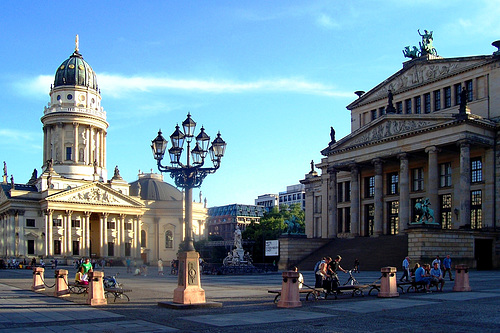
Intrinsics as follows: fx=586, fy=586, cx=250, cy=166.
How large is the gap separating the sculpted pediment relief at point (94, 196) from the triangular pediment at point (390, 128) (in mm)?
52231

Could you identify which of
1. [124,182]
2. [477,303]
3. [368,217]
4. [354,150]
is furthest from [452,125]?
[124,182]

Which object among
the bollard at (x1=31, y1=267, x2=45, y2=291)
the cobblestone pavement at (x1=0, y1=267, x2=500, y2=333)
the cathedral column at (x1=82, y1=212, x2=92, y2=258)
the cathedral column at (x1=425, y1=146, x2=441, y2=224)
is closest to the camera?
the cobblestone pavement at (x1=0, y1=267, x2=500, y2=333)

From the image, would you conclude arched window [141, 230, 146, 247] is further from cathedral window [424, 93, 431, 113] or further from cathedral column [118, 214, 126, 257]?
cathedral window [424, 93, 431, 113]

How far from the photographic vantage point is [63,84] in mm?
112938

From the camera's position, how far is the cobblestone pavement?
1680cm

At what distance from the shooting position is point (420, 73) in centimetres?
6544

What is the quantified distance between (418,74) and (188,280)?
50.6 m

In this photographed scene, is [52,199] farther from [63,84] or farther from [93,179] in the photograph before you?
[63,84]

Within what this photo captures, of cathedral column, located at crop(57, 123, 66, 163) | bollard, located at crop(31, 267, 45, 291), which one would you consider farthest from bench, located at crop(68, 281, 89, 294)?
cathedral column, located at crop(57, 123, 66, 163)

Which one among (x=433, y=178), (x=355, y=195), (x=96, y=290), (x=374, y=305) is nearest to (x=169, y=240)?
(x=355, y=195)

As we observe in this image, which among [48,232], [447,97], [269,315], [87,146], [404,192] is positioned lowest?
[48,232]

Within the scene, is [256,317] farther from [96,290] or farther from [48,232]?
[48,232]

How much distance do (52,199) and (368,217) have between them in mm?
56157

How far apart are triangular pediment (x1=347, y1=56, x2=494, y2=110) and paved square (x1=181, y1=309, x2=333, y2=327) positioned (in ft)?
149
